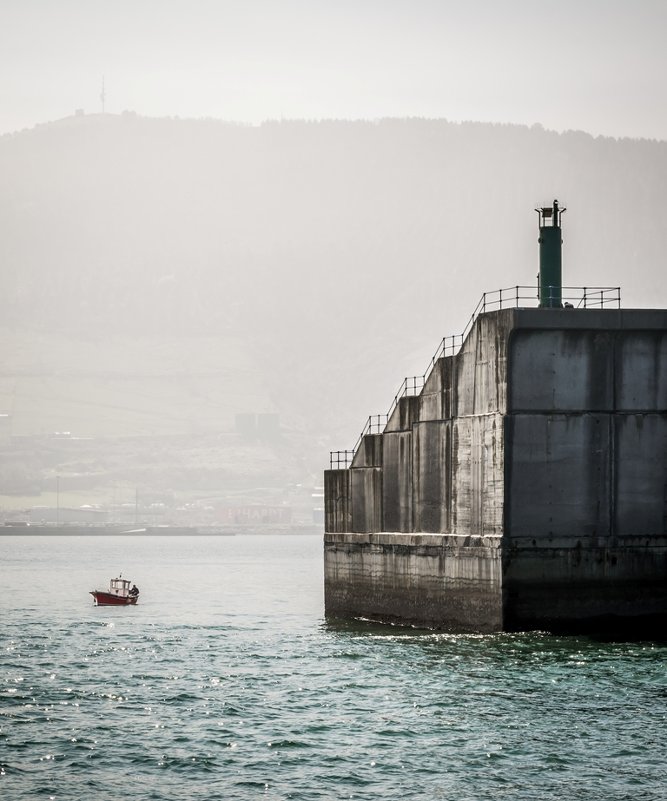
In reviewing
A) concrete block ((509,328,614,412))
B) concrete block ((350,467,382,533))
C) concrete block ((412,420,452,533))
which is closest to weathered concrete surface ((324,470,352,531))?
concrete block ((350,467,382,533))

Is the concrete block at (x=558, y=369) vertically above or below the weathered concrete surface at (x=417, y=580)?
above

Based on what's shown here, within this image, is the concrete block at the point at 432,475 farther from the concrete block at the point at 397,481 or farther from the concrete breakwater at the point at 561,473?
the concrete breakwater at the point at 561,473

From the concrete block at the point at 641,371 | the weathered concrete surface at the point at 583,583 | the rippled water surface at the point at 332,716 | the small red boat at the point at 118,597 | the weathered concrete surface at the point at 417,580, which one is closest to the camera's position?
the rippled water surface at the point at 332,716

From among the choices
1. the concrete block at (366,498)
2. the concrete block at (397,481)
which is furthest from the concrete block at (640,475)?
the concrete block at (366,498)

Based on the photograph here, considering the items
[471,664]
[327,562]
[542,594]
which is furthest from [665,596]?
[327,562]

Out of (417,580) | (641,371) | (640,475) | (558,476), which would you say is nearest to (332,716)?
(558,476)

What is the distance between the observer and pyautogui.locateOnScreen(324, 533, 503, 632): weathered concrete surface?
43406 mm

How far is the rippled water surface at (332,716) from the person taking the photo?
28422 millimetres

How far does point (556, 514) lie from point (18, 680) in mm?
16325

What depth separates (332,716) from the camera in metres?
35.3

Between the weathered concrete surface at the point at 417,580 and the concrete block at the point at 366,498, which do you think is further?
the concrete block at the point at 366,498

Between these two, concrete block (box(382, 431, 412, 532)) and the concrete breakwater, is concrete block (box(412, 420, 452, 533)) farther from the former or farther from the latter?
the concrete breakwater

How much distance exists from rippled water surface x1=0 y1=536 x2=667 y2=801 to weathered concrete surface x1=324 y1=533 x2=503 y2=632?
2.36ft

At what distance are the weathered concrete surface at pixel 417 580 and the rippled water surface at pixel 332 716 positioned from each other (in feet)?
2.36
